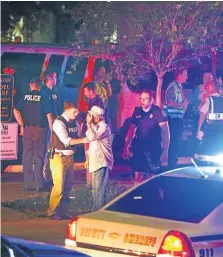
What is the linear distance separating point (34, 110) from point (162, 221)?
6703mm

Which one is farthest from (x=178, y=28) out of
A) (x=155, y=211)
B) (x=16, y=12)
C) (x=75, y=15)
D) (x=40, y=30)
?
(x=40, y=30)

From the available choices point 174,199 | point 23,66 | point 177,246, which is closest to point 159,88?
point 23,66

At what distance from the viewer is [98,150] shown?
37.9 feet

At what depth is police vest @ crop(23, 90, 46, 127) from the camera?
45.8 feet

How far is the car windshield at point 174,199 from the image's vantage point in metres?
7.78

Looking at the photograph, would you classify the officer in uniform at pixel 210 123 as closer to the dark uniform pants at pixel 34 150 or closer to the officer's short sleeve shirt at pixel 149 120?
the officer's short sleeve shirt at pixel 149 120

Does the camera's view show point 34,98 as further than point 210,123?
No

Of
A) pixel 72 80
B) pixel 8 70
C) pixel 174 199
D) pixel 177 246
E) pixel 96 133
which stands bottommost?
pixel 177 246

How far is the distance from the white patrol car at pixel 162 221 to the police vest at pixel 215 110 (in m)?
6.44

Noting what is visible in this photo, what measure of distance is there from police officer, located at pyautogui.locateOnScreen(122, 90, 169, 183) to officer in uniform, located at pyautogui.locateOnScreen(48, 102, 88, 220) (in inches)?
69.8

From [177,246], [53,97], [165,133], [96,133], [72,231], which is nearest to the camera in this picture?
[177,246]

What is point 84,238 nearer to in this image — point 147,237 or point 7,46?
point 147,237

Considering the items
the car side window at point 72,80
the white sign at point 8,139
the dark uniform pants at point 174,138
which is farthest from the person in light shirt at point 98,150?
the car side window at point 72,80

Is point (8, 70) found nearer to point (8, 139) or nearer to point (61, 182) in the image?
point (8, 139)
